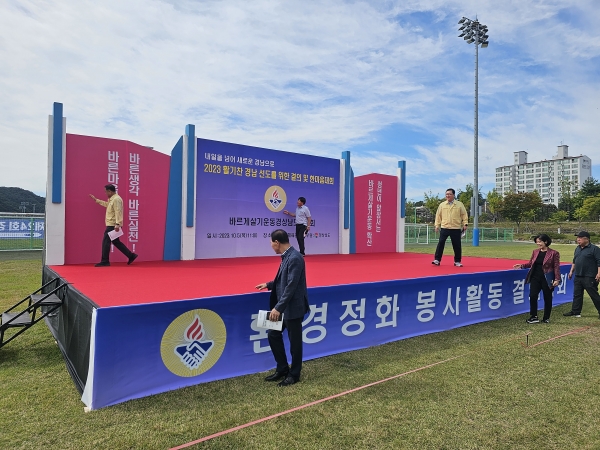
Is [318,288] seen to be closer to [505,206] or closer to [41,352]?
[41,352]

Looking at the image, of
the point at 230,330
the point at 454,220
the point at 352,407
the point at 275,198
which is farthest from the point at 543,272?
the point at 275,198

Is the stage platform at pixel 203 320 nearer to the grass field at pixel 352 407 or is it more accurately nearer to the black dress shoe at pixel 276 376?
the grass field at pixel 352 407

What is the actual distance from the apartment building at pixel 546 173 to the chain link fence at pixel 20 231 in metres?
106

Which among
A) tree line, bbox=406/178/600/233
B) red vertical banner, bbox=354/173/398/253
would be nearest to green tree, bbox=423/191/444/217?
tree line, bbox=406/178/600/233

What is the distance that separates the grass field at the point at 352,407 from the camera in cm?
243

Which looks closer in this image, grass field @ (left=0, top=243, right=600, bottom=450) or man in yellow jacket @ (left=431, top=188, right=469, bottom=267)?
grass field @ (left=0, top=243, right=600, bottom=450)

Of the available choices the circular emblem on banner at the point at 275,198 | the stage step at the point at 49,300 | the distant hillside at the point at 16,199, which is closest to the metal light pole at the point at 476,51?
the circular emblem on banner at the point at 275,198

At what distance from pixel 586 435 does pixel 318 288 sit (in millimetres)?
2378

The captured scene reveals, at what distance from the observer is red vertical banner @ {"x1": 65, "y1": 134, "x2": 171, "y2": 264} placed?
22.5ft

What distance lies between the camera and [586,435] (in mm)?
2559

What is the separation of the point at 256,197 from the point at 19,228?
1119cm

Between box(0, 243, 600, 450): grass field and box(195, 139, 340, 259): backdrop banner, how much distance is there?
449cm

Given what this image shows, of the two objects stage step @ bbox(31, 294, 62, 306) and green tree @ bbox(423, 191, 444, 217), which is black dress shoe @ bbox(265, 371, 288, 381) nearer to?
stage step @ bbox(31, 294, 62, 306)

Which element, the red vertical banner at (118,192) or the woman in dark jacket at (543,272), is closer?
the woman in dark jacket at (543,272)
